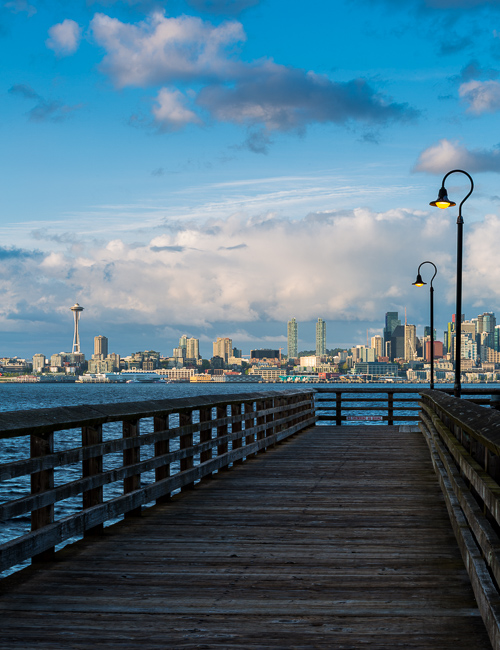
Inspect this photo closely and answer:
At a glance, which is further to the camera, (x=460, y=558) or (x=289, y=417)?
(x=289, y=417)

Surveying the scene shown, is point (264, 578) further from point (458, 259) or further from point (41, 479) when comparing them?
point (458, 259)

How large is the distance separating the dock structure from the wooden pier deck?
1 cm

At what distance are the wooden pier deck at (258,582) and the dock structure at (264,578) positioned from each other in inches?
0.6

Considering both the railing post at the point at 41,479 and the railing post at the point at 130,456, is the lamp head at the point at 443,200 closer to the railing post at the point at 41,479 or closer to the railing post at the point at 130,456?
the railing post at the point at 130,456

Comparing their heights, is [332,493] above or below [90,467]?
below

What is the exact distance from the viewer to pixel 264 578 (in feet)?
19.8

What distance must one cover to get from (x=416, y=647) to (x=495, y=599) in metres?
0.55

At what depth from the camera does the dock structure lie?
4719 millimetres

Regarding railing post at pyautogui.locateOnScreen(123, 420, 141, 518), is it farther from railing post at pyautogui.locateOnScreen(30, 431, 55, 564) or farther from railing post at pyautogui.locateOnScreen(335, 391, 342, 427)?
railing post at pyautogui.locateOnScreen(335, 391, 342, 427)

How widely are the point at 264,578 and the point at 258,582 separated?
12cm

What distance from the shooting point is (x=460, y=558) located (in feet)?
22.0

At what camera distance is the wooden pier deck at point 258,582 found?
4.72 meters

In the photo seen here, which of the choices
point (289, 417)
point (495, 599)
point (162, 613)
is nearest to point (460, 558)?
point (495, 599)

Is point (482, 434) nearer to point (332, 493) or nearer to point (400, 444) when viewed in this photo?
point (332, 493)
